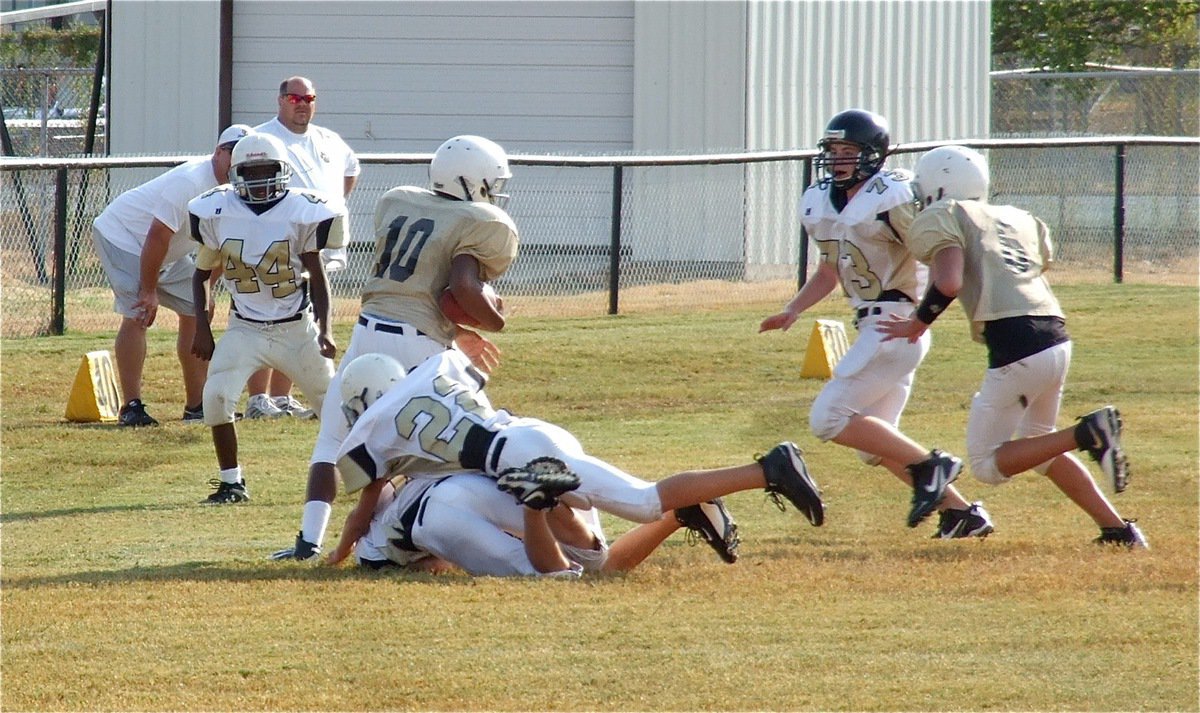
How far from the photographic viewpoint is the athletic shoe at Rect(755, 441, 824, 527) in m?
6.28

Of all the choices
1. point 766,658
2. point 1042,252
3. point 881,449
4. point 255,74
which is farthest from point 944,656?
point 255,74

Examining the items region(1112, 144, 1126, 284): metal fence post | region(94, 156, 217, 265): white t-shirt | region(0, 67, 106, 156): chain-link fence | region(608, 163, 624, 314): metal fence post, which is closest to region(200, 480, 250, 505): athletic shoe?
region(94, 156, 217, 265): white t-shirt

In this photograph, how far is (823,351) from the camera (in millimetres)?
13000

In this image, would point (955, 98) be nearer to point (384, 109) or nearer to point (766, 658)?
point (384, 109)

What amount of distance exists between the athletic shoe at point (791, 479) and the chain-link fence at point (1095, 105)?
19.0 meters

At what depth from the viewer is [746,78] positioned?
59.9ft

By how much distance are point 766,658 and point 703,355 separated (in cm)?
850

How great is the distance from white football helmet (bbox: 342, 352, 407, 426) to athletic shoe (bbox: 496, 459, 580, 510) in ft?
2.47

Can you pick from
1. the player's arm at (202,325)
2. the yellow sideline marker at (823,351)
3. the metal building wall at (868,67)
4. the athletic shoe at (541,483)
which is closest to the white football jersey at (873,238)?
the athletic shoe at (541,483)

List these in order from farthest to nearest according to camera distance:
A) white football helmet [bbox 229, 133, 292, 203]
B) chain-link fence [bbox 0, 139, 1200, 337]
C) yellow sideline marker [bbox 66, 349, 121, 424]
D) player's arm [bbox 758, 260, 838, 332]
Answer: chain-link fence [bbox 0, 139, 1200, 337] → yellow sideline marker [bbox 66, 349, 121, 424] → white football helmet [bbox 229, 133, 292, 203] → player's arm [bbox 758, 260, 838, 332]

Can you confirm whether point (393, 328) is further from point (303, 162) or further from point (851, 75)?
point (851, 75)

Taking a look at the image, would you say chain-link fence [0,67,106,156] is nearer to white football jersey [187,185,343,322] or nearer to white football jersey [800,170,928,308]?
white football jersey [187,185,343,322]

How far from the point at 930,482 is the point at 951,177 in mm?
1365

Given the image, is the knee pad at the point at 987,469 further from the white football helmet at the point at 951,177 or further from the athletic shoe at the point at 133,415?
the athletic shoe at the point at 133,415
